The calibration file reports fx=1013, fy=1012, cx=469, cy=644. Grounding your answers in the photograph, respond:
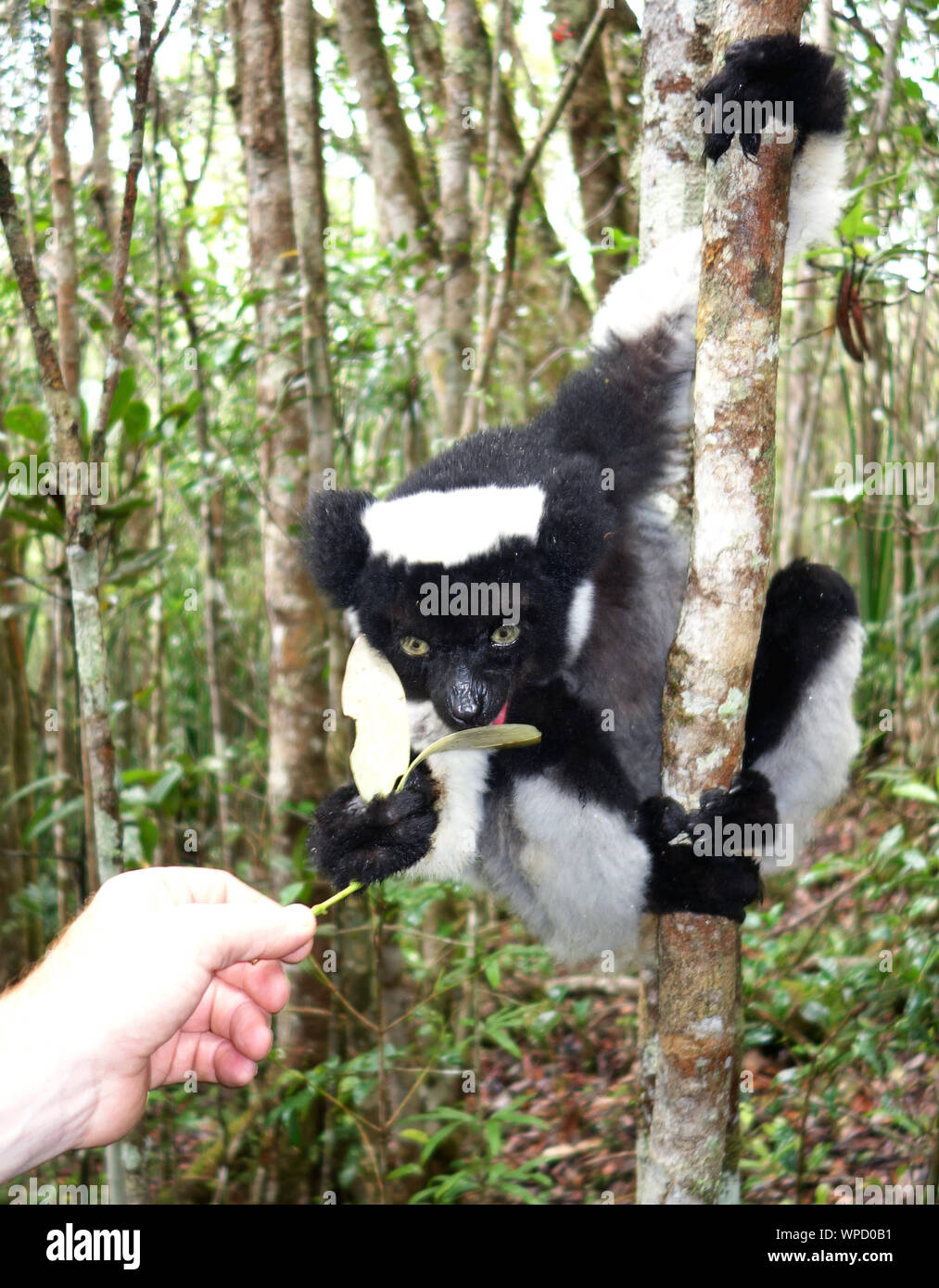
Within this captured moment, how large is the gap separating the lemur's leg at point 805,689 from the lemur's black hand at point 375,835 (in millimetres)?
942

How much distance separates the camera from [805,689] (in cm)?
256

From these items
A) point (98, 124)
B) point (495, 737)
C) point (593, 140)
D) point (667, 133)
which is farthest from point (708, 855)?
point (593, 140)

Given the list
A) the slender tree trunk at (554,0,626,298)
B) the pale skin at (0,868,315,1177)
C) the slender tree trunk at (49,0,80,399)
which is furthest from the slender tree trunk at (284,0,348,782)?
the slender tree trunk at (554,0,626,298)

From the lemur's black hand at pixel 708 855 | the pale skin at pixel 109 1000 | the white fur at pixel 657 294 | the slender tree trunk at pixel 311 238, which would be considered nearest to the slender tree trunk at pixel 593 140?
the slender tree trunk at pixel 311 238

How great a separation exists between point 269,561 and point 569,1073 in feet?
8.25

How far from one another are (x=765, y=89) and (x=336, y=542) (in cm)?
129

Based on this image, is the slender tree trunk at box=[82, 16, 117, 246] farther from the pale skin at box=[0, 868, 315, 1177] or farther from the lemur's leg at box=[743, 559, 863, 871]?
the pale skin at box=[0, 868, 315, 1177]

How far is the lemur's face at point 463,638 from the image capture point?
7.43 ft

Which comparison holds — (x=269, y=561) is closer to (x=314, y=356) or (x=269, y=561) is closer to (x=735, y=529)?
(x=314, y=356)

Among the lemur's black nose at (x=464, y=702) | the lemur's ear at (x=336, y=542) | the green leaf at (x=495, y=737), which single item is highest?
the lemur's ear at (x=336, y=542)

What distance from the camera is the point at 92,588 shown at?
246 centimetres

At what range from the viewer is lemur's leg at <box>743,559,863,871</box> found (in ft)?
8.34

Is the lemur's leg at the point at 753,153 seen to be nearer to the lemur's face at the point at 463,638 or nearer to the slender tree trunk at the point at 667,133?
the slender tree trunk at the point at 667,133
